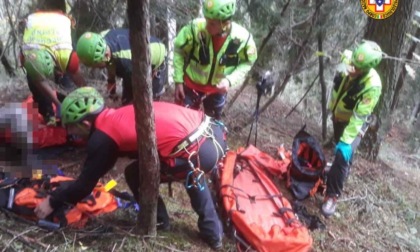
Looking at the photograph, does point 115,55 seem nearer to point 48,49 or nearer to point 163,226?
point 48,49

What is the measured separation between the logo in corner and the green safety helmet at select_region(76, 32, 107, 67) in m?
4.92

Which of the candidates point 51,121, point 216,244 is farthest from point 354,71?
point 51,121

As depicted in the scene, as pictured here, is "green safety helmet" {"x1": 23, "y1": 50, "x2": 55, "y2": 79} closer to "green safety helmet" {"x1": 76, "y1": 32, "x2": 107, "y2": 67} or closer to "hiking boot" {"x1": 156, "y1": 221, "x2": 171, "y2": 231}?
"green safety helmet" {"x1": 76, "y1": 32, "x2": 107, "y2": 67}

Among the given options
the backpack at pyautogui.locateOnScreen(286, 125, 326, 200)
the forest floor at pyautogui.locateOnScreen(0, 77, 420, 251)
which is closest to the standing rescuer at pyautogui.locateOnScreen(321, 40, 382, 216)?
the backpack at pyautogui.locateOnScreen(286, 125, 326, 200)

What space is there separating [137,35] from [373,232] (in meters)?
4.58

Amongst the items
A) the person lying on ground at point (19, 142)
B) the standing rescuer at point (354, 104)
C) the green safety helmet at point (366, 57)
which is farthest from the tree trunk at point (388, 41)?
the person lying on ground at point (19, 142)

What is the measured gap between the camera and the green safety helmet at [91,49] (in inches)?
198

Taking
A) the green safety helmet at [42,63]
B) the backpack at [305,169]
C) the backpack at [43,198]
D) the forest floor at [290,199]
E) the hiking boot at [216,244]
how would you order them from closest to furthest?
1. the forest floor at [290,199]
2. the backpack at [43,198]
3. the hiking boot at [216,244]
4. the green safety helmet at [42,63]
5. the backpack at [305,169]

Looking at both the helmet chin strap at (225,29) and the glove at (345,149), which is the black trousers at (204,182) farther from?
the glove at (345,149)

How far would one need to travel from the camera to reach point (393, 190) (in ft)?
25.1

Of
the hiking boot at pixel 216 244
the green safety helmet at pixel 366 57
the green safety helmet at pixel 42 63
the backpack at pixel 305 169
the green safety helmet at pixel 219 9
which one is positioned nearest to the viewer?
the hiking boot at pixel 216 244

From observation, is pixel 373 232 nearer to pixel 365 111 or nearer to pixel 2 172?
pixel 365 111

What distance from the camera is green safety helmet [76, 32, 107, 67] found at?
5022 mm

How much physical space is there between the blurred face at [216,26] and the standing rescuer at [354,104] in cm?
183
